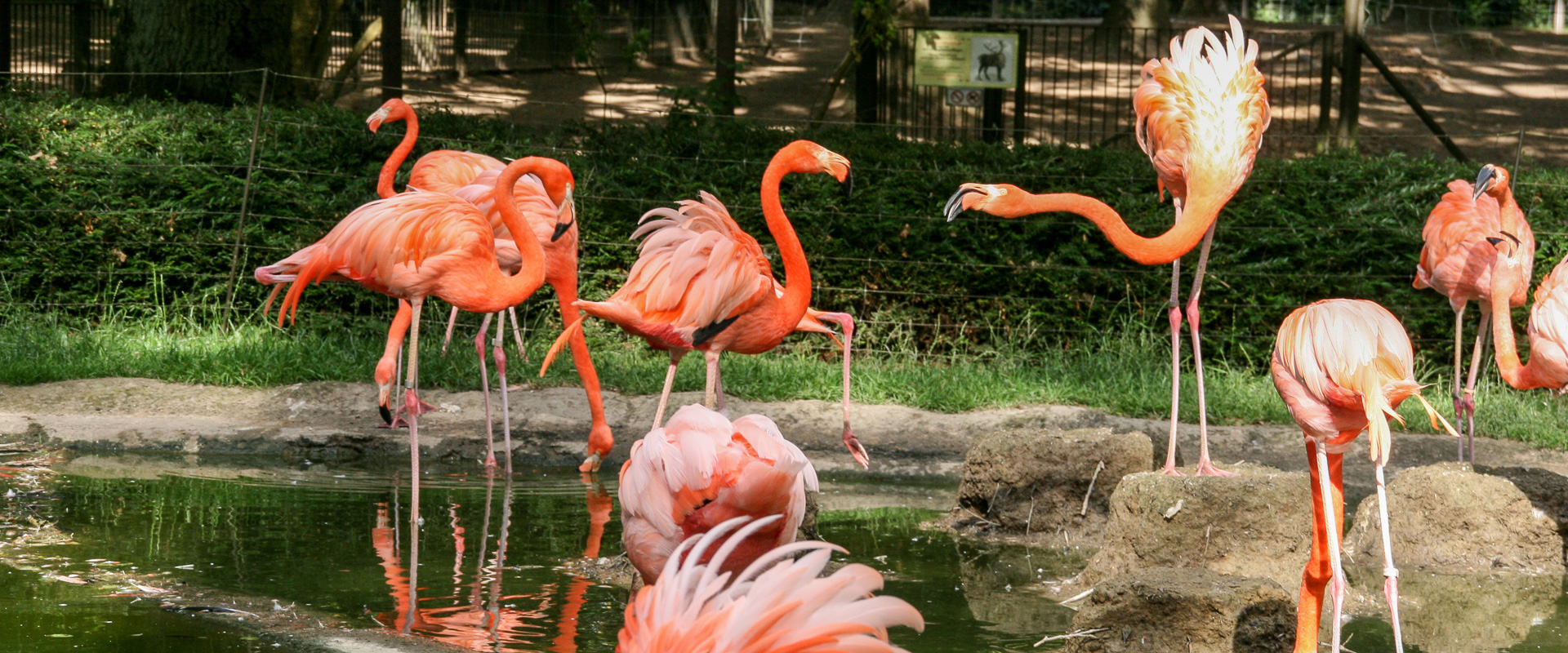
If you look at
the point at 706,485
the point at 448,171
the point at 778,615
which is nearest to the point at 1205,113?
the point at 706,485

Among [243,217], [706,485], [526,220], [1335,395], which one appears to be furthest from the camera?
[243,217]

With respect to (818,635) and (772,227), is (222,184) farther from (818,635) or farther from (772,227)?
(818,635)

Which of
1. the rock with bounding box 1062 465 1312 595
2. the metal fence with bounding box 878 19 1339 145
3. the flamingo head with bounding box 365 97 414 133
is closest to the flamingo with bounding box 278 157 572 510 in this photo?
the flamingo head with bounding box 365 97 414 133

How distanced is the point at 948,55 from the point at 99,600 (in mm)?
6718

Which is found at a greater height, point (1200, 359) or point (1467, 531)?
point (1200, 359)

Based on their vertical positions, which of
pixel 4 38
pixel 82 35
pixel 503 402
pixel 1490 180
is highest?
pixel 82 35

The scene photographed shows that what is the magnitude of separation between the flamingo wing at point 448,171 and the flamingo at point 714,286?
1.96 metres

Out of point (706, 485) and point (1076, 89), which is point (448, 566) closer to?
point (706, 485)

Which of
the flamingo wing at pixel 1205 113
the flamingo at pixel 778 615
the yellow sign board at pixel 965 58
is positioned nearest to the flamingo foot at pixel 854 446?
the flamingo wing at pixel 1205 113

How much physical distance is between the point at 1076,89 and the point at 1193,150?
1198 cm

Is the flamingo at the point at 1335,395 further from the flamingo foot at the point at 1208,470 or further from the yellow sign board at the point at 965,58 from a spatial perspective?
the yellow sign board at the point at 965,58

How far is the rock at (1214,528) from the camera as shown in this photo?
168 inches

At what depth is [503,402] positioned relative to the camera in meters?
5.77

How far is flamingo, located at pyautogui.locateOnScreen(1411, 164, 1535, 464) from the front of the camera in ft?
18.1
